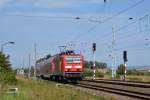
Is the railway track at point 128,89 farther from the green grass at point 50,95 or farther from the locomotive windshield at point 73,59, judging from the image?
the locomotive windshield at point 73,59

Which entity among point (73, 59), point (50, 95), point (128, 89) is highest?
point (73, 59)

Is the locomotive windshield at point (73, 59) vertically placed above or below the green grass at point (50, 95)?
above

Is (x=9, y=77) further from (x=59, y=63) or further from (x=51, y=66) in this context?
(x=51, y=66)

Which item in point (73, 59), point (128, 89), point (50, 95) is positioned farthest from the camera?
point (73, 59)

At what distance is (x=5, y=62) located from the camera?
191 ft

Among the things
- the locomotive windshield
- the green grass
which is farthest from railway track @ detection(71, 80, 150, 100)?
the locomotive windshield

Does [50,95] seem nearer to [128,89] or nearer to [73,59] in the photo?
[128,89]

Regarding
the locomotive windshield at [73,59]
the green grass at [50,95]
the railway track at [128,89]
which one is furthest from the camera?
the locomotive windshield at [73,59]

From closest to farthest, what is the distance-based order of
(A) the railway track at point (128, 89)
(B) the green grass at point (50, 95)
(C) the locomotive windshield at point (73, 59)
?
(B) the green grass at point (50, 95), (A) the railway track at point (128, 89), (C) the locomotive windshield at point (73, 59)

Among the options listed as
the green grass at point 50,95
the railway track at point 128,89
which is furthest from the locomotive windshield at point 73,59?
the green grass at point 50,95

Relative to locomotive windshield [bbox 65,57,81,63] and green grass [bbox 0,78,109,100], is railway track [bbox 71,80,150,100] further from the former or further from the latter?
locomotive windshield [bbox 65,57,81,63]

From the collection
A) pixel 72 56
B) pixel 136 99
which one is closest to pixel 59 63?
pixel 72 56

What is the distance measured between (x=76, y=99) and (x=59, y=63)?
30.8 meters

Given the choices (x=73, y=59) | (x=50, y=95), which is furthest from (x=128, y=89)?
(x=73, y=59)
